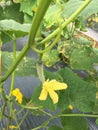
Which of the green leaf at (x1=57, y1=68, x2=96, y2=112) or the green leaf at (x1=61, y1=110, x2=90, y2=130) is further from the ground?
the green leaf at (x1=57, y1=68, x2=96, y2=112)

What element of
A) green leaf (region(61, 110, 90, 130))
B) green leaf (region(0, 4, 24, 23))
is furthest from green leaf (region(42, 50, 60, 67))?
green leaf (region(61, 110, 90, 130))

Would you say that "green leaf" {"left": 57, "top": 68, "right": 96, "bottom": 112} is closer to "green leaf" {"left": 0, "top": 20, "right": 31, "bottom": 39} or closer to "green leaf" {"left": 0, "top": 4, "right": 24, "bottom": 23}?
"green leaf" {"left": 0, "top": 20, "right": 31, "bottom": 39}

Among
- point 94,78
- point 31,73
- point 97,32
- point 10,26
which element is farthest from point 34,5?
point 97,32

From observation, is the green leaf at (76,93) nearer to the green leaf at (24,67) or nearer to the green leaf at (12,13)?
the green leaf at (24,67)

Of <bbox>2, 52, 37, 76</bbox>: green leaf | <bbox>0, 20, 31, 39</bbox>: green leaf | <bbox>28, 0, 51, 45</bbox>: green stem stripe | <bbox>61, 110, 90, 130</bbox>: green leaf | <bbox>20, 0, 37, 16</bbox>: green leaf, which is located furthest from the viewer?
<bbox>20, 0, 37, 16</bbox>: green leaf

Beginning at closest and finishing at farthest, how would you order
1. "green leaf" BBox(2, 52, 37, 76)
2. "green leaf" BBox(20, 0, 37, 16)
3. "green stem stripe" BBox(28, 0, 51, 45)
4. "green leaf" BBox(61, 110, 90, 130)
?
"green stem stripe" BBox(28, 0, 51, 45) → "green leaf" BBox(2, 52, 37, 76) → "green leaf" BBox(61, 110, 90, 130) → "green leaf" BBox(20, 0, 37, 16)

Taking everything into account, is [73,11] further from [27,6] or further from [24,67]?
[27,6]
